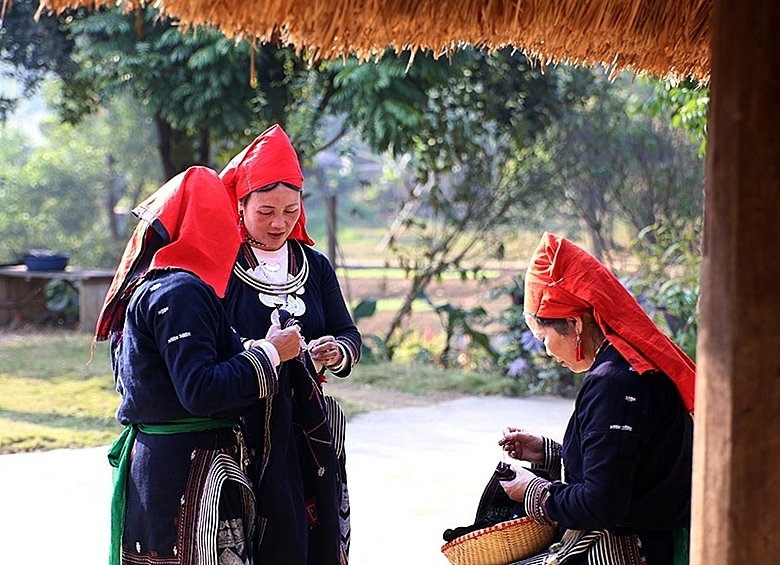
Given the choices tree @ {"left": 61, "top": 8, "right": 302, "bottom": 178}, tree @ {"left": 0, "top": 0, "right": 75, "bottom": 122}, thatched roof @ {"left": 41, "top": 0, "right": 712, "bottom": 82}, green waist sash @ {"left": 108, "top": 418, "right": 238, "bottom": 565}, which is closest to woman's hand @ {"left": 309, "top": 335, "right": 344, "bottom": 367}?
green waist sash @ {"left": 108, "top": 418, "right": 238, "bottom": 565}

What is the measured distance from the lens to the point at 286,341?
115 inches

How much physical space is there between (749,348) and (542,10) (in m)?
1.09

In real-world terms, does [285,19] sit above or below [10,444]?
above

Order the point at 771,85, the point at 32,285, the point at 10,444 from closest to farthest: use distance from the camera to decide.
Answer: the point at 771,85
the point at 10,444
the point at 32,285

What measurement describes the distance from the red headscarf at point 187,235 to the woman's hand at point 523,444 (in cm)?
90

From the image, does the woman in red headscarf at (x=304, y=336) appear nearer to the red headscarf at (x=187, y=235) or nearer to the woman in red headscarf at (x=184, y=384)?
the woman in red headscarf at (x=184, y=384)

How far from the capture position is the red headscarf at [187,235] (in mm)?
2820

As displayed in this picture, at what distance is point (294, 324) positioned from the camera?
10.6 ft

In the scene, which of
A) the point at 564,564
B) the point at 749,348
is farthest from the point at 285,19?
the point at 564,564

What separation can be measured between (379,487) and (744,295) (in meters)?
4.14

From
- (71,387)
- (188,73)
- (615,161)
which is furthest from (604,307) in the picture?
(615,161)

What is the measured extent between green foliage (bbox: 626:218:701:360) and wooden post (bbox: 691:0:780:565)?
5666mm

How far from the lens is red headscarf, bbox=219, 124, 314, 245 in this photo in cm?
320

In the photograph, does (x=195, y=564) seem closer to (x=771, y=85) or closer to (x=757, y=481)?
(x=757, y=481)
